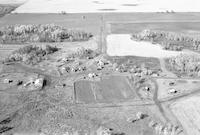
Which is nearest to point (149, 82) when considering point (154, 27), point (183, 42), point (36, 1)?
point (183, 42)

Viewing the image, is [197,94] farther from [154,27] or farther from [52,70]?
[154,27]

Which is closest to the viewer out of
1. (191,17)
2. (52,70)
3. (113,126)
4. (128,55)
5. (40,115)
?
(113,126)

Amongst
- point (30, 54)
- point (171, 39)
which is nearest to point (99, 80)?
point (30, 54)

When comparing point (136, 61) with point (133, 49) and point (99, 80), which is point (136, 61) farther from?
point (99, 80)

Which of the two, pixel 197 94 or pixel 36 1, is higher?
pixel 36 1

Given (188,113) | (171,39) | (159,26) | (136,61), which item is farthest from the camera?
(159,26)

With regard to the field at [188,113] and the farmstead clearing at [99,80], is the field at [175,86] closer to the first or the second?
the farmstead clearing at [99,80]

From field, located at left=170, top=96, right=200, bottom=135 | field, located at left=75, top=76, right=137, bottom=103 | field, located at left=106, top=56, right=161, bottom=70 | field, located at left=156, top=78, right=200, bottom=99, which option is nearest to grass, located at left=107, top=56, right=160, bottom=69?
field, located at left=106, top=56, right=161, bottom=70

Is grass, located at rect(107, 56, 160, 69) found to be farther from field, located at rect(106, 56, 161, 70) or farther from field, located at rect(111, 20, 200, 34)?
field, located at rect(111, 20, 200, 34)
